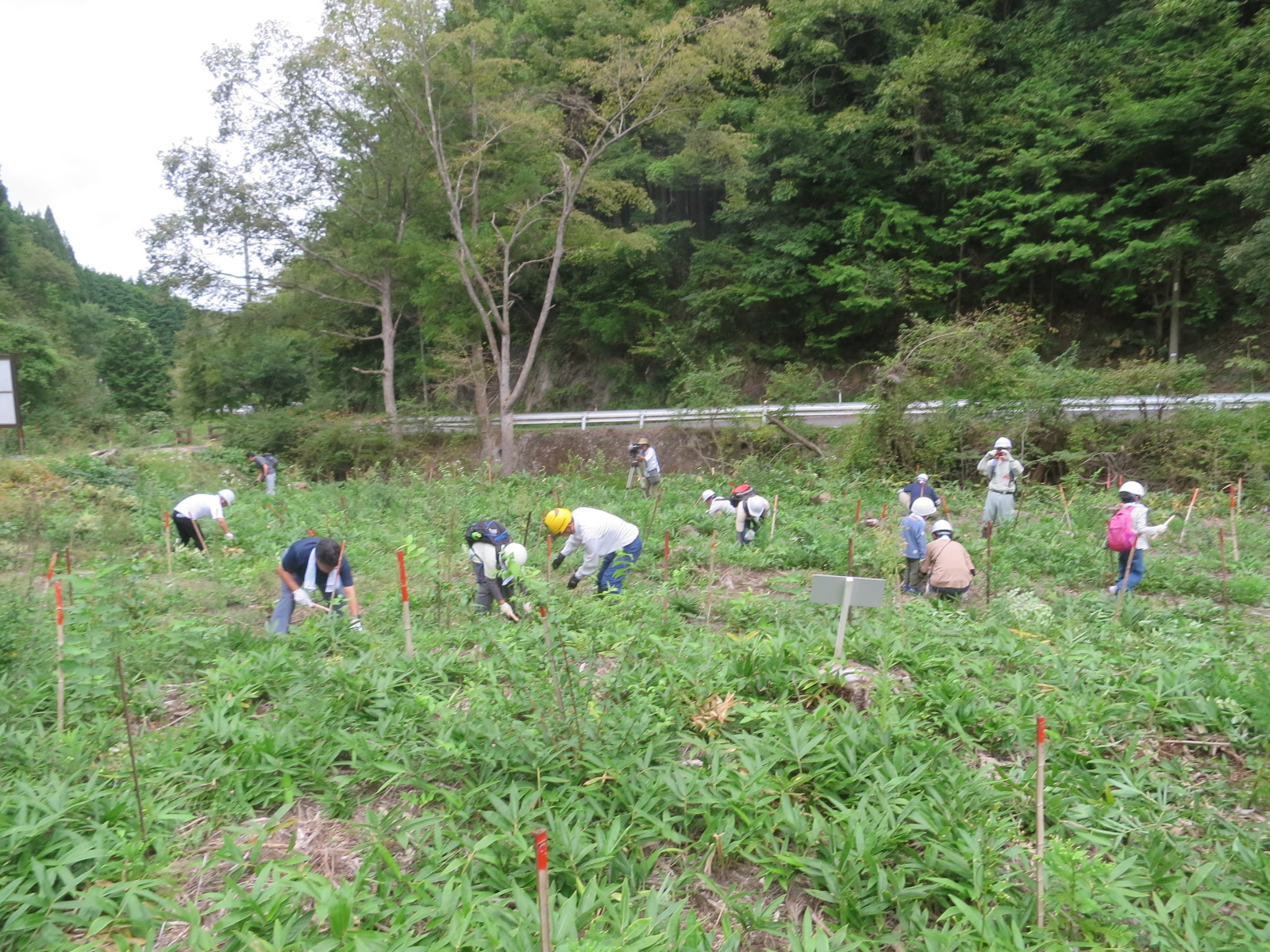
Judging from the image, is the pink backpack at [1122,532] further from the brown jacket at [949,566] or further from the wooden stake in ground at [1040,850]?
the wooden stake in ground at [1040,850]

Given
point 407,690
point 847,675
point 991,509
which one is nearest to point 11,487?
point 407,690

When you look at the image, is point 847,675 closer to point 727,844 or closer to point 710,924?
point 727,844

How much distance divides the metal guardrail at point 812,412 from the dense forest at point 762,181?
2.63 ft

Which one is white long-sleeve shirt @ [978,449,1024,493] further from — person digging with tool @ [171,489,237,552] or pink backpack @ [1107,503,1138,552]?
person digging with tool @ [171,489,237,552]

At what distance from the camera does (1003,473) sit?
9398 millimetres

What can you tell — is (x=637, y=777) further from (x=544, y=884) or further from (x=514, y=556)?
(x=544, y=884)

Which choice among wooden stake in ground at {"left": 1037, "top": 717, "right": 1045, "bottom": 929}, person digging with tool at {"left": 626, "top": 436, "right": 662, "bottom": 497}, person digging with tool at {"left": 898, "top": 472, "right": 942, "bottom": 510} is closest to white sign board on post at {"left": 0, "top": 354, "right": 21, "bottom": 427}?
person digging with tool at {"left": 626, "top": 436, "right": 662, "bottom": 497}

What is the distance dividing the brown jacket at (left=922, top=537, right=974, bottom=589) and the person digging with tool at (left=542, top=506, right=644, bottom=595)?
2.80 meters

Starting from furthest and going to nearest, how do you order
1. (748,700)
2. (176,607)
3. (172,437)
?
(172,437) < (176,607) < (748,700)

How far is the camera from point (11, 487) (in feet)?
42.1

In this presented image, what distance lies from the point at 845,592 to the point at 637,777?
1764mm

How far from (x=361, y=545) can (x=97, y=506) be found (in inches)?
219

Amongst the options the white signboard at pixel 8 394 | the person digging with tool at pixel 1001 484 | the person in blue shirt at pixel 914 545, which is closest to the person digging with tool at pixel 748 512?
the person in blue shirt at pixel 914 545

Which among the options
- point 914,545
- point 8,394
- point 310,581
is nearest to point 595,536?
point 310,581
